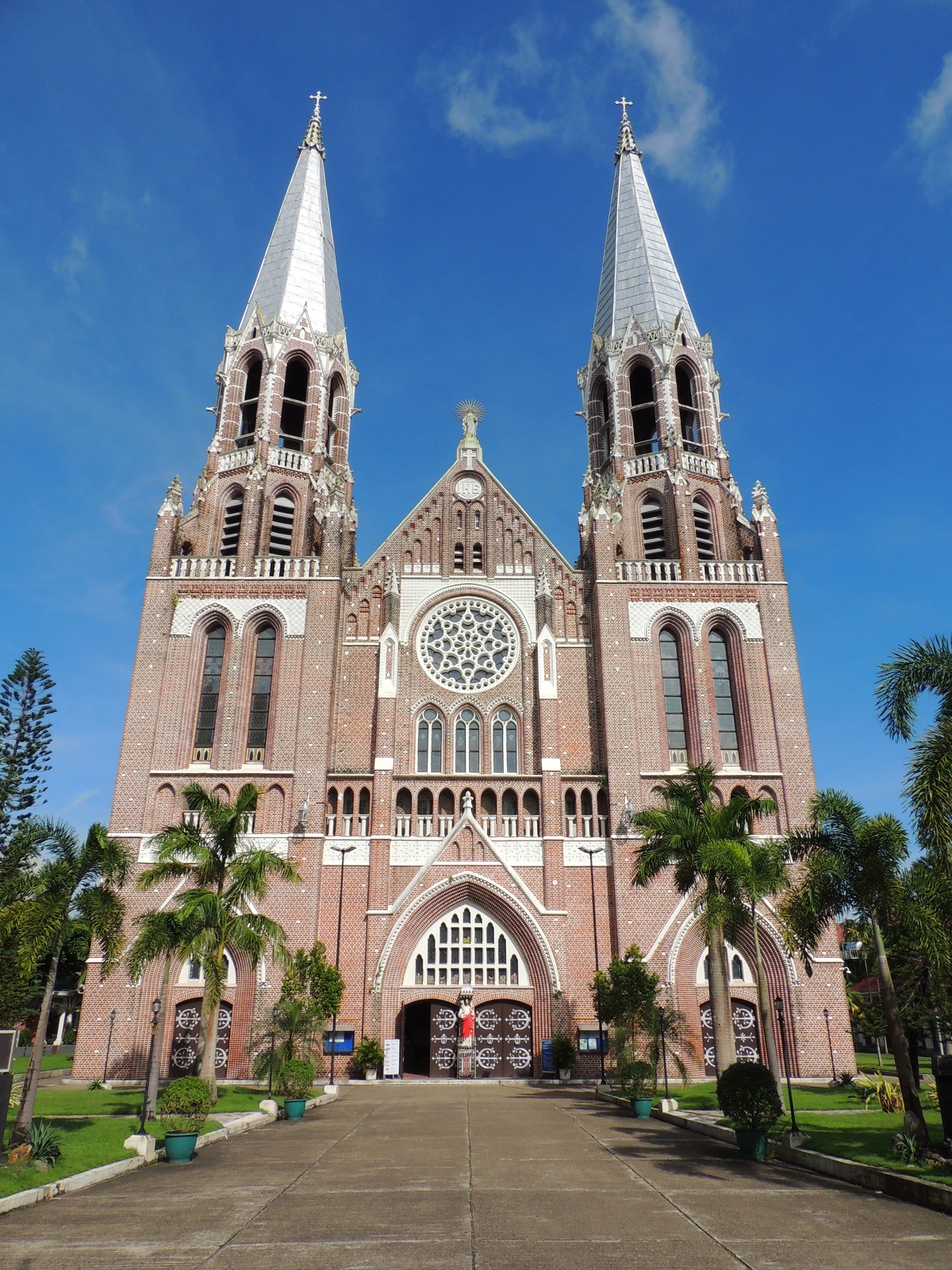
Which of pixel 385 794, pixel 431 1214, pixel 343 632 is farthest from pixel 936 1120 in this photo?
pixel 343 632

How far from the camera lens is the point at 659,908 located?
3228cm

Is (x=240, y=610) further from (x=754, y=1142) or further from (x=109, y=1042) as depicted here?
(x=754, y=1142)

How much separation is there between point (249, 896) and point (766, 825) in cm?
1887

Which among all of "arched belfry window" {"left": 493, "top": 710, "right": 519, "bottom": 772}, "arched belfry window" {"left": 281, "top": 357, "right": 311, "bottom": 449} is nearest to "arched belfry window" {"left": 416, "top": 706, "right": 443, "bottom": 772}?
"arched belfry window" {"left": 493, "top": 710, "right": 519, "bottom": 772}

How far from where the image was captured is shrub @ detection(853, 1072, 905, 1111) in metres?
21.4

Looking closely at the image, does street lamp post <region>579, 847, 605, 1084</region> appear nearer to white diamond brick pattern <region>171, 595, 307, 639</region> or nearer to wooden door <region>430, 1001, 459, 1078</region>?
wooden door <region>430, 1001, 459, 1078</region>

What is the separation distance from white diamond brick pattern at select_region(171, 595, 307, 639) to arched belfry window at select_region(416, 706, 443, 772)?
6.06 metres

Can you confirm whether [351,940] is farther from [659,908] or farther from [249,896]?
[659,908]

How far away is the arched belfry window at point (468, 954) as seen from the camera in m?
32.5

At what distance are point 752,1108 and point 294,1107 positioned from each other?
1118 cm

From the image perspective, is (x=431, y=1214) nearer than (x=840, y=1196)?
Yes

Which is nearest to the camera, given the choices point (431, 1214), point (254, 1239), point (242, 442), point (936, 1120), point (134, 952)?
point (254, 1239)

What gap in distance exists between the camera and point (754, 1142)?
15734mm

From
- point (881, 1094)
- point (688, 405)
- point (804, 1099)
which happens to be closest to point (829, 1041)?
point (804, 1099)
